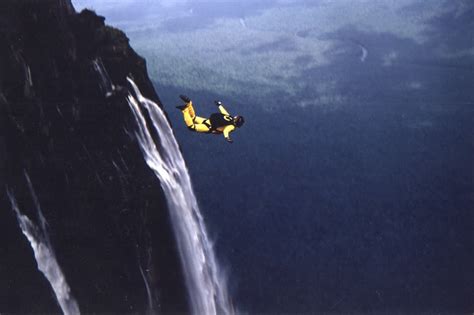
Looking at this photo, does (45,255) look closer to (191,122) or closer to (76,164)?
(76,164)

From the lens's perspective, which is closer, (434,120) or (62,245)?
(62,245)

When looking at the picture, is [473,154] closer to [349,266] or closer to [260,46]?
[349,266]

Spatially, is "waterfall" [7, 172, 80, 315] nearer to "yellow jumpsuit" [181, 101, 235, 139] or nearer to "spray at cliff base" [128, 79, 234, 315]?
"spray at cliff base" [128, 79, 234, 315]

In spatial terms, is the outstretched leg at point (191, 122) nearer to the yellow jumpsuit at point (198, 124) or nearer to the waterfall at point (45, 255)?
the yellow jumpsuit at point (198, 124)

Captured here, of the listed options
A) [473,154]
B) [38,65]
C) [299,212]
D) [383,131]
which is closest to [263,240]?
[299,212]

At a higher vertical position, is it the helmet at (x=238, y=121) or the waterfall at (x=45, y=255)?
the helmet at (x=238, y=121)

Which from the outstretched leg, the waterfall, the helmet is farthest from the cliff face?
the helmet

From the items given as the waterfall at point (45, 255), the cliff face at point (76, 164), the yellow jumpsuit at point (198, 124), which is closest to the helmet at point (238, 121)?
the yellow jumpsuit at point (198, 124)
